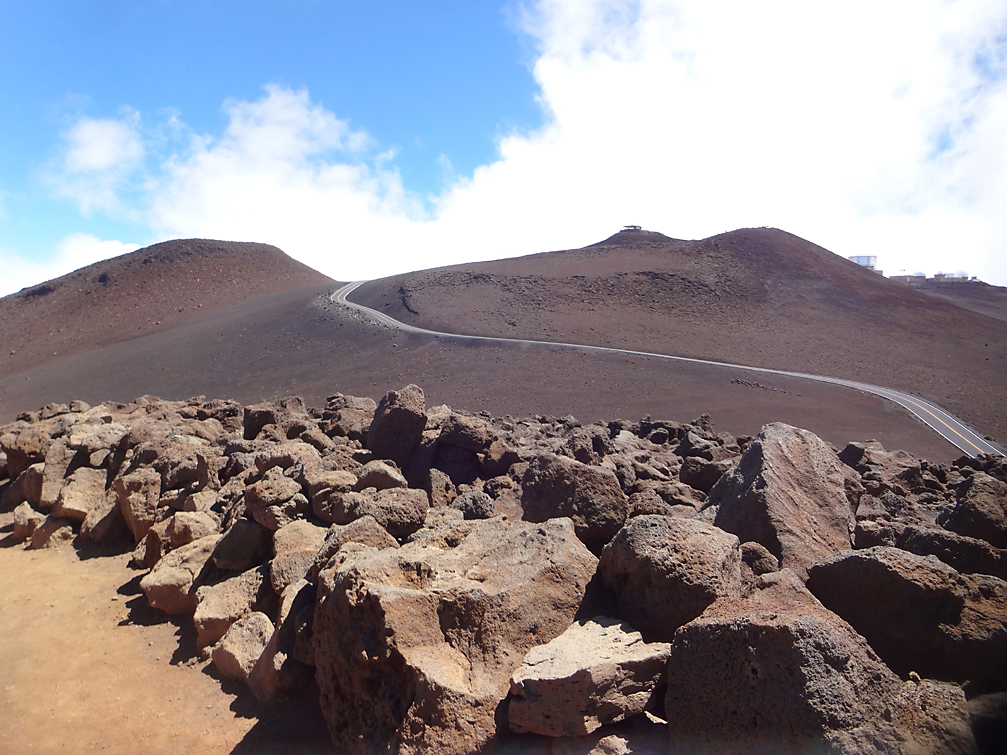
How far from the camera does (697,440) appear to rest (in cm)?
1105

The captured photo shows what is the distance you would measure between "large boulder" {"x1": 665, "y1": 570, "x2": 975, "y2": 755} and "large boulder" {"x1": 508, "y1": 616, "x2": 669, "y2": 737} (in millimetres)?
223

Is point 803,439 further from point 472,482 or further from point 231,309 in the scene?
point 231,309

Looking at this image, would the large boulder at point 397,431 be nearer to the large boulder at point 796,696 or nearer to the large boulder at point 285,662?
the large boulder at point 285,662

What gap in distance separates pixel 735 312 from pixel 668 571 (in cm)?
3410

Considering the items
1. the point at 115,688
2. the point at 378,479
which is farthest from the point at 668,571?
the point at 115,688

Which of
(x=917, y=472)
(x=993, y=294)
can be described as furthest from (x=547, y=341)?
(x=993, y=294)

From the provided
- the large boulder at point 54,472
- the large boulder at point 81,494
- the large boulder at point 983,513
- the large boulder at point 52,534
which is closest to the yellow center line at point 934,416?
the large boulder at point 983,513

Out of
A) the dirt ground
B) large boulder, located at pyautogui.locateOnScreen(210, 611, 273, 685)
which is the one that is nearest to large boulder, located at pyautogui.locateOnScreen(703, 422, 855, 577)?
the dirt ground

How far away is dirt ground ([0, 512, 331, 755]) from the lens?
424 cm

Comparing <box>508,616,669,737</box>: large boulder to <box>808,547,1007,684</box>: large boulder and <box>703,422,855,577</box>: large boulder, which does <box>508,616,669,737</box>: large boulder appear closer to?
<box>808,547,1007,684</box>: large boulder

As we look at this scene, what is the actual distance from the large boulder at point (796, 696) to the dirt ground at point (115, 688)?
230 cm

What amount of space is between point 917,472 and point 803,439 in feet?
18.5

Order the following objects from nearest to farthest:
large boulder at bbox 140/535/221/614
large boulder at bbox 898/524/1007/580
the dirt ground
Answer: large boulder at bbox 898/524/1007/580, the dirt ground, large boulder at bbox 140/535/221/614

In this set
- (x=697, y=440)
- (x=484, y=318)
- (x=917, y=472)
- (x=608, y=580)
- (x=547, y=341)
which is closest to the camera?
(x=608, y=580)
